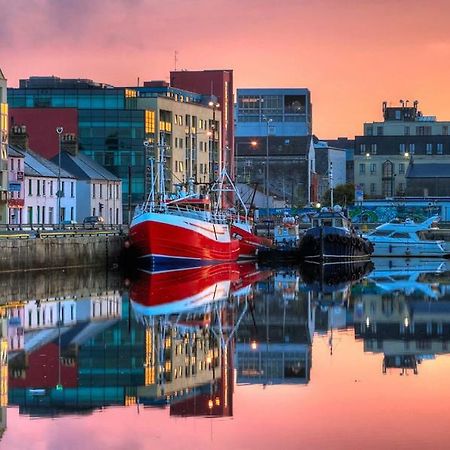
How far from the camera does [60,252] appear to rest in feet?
246

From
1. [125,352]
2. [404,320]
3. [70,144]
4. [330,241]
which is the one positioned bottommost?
[125,352]

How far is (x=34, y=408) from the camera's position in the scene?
1033 inches

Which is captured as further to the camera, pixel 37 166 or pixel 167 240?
pixel 37 166

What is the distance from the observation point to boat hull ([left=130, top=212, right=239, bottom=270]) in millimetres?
78062

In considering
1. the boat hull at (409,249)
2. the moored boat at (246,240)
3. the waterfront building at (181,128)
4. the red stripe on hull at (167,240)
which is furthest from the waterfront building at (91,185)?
the red stripe on hull at (167,240)

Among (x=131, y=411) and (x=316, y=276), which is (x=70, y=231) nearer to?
(x=316, y=276)

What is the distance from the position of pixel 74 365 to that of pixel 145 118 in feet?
339

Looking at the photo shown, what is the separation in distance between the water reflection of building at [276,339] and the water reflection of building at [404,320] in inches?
68.2

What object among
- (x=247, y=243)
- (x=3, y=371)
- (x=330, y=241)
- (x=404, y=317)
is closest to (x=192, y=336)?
(x=3, y=371)

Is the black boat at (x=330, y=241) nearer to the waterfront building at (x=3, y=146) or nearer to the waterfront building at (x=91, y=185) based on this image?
the waterfront building at (x=3, y=146)

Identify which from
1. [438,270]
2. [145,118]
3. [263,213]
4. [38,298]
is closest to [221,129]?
[263,213]

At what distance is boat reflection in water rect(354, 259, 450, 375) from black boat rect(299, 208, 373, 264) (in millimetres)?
14530

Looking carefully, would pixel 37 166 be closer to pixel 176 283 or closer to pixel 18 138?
pixel 18 138

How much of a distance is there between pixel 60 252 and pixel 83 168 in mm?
43327
